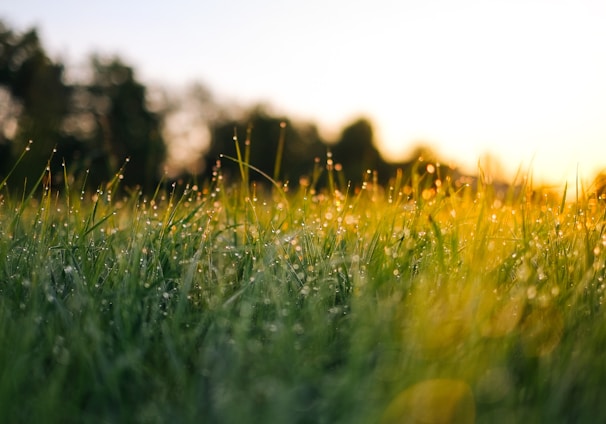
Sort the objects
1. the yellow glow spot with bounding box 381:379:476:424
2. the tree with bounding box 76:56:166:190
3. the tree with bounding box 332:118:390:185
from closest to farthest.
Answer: the yellow glow spot with bounding box 381:379:476:424 → the tree with bounding box 76:56:166:190 → the tree with bounding box 332:118:390:185

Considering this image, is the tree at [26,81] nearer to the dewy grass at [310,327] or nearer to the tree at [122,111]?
the tree at [122,111]

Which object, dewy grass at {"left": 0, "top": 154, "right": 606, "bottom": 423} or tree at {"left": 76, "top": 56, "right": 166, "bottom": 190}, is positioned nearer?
dewy grass at {"left": 0, "top": 154, "right": 606, "bottom": 423}

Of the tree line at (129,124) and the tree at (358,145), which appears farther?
the tree at (358,145)

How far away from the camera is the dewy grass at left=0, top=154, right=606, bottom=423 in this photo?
5.06 feet

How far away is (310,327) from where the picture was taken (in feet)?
6.06

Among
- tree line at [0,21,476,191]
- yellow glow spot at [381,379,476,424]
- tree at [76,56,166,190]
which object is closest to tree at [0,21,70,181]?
tree line at [0,21,476,191]

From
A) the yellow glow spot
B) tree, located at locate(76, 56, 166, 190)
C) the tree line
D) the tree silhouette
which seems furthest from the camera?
the tree silhouette

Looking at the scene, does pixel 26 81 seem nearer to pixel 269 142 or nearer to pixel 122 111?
pixel 122 111

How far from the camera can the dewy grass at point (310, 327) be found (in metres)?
1.54

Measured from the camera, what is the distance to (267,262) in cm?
228

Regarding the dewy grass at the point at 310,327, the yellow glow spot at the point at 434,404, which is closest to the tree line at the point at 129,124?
the dewy grass at the point at 310,327

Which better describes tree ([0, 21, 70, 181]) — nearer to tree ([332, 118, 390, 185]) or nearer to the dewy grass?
tree ([332, 118, 390, 185])

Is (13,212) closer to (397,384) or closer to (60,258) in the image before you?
(60,258)

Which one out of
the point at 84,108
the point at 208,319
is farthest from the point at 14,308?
the point at 84,108
